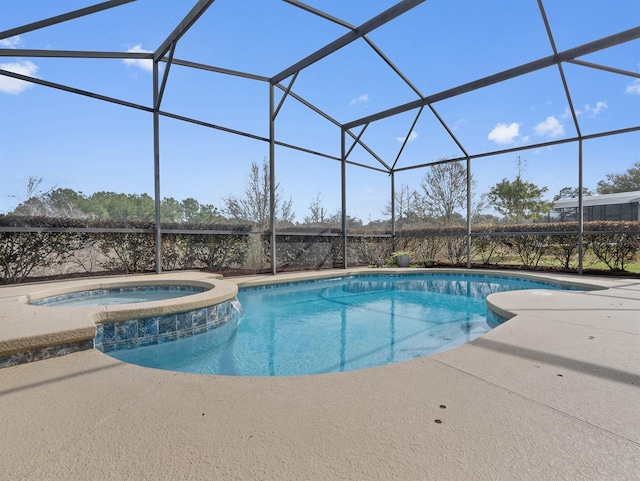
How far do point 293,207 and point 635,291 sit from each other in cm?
1236

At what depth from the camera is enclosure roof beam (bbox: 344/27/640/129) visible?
5.95 m

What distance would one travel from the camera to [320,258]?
10875 mm

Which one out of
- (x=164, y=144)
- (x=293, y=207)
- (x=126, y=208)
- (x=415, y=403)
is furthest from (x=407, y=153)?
(x=415, y=403)

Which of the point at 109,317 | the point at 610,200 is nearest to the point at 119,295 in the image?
the point at 109,317

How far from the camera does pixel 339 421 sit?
1.62m

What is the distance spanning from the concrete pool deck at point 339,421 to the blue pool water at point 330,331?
3.83 ft

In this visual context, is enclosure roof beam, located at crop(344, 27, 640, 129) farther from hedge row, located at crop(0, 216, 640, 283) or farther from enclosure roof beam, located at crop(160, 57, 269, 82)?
hedge row, located at crop(0, 216, 640, 283)

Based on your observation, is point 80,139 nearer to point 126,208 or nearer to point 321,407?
point 126,208

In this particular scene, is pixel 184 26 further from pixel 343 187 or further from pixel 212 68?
pixel 343 187

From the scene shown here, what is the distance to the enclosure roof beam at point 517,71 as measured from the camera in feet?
19.5

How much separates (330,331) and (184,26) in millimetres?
5930

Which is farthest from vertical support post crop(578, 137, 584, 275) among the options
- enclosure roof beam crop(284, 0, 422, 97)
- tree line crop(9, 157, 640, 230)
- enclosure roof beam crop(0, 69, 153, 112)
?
enclosure roof beam crop(0, 69, 153, 112)

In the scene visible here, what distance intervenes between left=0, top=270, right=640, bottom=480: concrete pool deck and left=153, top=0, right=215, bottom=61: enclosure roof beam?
5.40m

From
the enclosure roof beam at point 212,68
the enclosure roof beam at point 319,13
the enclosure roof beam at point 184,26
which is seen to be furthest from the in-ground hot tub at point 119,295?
the enclosure roof beam at point 319,13
